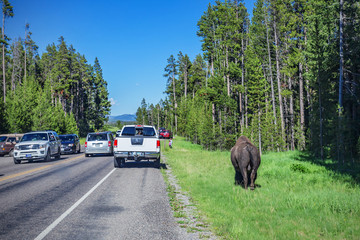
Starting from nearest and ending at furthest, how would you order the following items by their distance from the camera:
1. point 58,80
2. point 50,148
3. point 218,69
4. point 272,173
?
1. point 272,173
2. point 50,148
3. point 218,69
4. point 58,80

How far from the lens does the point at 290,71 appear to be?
105ft

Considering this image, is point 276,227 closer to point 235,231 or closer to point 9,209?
point 235,231

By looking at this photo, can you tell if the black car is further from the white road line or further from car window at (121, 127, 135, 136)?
the white road line

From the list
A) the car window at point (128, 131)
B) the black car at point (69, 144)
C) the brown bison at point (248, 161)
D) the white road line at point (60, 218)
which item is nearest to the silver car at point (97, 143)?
the black car at point (69, 144)

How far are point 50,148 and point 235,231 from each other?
19001mm

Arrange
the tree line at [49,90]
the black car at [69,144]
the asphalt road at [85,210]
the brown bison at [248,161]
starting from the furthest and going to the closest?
the tree line at [49,90]
the black car at [69,144]
the brown bison at [248,161]
the asphalt road at [85,210]

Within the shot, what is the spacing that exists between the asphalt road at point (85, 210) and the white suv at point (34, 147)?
26.0ft

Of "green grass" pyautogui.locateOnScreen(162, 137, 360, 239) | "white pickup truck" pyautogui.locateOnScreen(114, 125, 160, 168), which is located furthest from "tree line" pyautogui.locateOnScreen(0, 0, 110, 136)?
"green grass" pyautogui.locateOnScreen(162, 137, 360, 239)

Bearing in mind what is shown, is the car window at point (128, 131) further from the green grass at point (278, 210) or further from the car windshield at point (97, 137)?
the car windshield at point (97, 137)

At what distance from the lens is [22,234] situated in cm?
534

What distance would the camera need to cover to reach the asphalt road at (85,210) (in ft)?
18.1

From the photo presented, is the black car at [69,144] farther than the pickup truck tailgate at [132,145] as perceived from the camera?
Yes

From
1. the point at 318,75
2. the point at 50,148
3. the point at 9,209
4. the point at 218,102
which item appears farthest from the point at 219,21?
the point at 9,209

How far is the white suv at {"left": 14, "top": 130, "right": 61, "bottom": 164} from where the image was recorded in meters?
19.4
